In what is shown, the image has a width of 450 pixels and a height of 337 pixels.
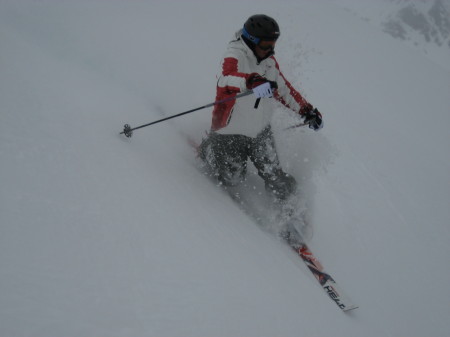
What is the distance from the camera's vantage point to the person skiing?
130 inches

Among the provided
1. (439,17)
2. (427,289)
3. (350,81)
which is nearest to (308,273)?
(427,289)

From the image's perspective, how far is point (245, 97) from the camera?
362 cm

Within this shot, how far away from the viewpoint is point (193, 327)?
189 centimetres

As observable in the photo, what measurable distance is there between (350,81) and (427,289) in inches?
317

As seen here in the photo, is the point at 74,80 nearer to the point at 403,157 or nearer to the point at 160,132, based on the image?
the point at 160,132

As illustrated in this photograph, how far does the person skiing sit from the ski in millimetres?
734

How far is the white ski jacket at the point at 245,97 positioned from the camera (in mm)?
3348

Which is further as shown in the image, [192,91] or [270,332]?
[192,91]

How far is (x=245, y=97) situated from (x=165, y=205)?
1555 millimetres

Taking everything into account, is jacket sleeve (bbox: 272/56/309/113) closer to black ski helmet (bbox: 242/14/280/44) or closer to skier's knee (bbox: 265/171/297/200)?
black ski helmet (bbox: 242/14/280/44)

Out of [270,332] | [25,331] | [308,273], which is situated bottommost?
[308,273]

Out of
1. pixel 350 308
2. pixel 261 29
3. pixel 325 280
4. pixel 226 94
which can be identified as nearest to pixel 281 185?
pixel 325 280

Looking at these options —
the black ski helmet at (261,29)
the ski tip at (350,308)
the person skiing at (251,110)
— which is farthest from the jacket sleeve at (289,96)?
the ski tip at (350,308)

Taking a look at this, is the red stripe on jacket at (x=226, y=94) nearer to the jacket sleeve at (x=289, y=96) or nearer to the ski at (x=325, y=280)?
the jacket sleeve at (x=289, y=96)
